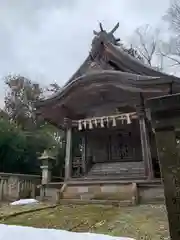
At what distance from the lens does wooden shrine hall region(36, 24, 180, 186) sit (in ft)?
27.0

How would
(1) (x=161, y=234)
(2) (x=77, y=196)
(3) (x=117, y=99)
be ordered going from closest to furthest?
1. (1) (x=161, y=234)
2. (2) (x=77, y=196)
3. (3) (x=117, y=99)

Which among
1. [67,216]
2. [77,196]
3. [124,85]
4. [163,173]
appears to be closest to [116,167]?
[77,196]

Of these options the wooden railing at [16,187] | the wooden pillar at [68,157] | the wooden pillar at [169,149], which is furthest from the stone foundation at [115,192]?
the wooden pillar at [169,149]

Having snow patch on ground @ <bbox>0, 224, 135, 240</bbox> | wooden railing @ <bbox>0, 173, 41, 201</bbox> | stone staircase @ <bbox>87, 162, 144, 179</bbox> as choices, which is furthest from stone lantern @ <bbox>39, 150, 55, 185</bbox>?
snow patch on ground @ <bbox>0, 224, 135, 240</bbox>

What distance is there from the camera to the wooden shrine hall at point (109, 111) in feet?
27.0

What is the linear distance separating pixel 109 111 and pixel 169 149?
26.0 ft

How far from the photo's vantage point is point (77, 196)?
7777 mm

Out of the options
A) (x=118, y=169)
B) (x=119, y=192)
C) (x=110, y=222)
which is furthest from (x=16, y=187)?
(x=110, y=222)

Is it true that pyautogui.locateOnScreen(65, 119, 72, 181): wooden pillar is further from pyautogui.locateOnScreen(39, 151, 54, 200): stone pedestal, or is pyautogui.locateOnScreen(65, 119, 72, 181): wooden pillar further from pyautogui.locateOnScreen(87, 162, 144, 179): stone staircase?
pyautogui.locateOnScreen(87, 162, 144, 179): stone staircase

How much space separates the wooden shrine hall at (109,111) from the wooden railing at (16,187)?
6.38 feet

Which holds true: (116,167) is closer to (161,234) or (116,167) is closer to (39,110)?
(39,110)

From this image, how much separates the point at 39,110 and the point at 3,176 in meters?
3.00

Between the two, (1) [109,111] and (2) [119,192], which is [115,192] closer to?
(2) [119,192]

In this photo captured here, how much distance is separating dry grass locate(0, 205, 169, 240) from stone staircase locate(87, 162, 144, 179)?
3.29 metres
